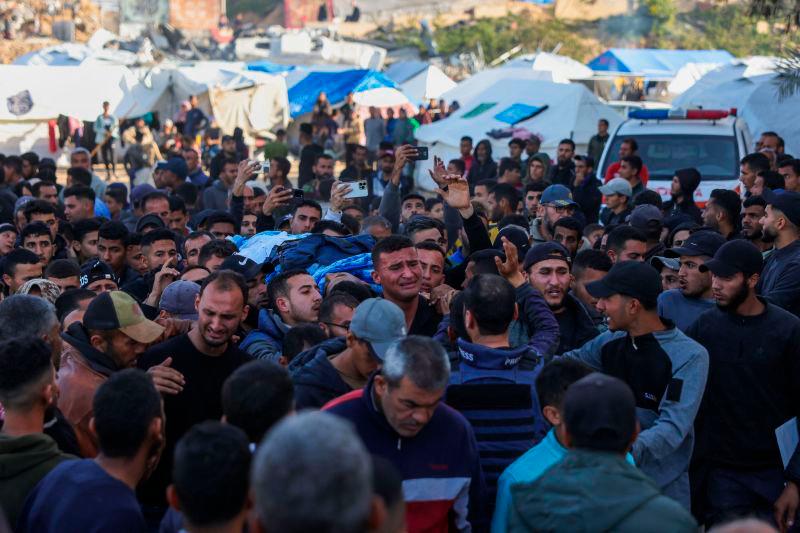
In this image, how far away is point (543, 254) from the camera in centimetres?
633

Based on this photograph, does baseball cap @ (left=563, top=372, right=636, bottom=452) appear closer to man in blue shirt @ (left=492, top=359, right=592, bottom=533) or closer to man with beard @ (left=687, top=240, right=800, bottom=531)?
man in blue shirt @ (left=492, top=359, right=592, bottom=533)

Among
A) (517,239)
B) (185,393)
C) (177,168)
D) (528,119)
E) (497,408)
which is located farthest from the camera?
(528,119)

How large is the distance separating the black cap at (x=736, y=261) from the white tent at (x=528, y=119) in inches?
545

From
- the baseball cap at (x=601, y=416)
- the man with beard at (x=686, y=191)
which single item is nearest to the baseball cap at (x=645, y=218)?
the man with beard at (x=686, y=191)

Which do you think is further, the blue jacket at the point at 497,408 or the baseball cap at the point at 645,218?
the baseball cap at the point at 645,218

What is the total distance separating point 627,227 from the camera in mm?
7723

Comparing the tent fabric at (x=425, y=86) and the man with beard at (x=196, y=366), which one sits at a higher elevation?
the man with beard at (x=196, y=366)

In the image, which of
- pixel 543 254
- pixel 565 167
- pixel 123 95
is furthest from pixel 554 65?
pixel 543 254

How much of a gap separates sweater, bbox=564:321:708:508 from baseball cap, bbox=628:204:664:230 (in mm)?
3548

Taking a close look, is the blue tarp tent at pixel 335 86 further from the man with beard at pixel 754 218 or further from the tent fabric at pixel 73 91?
the man with beard at pixel 754 218

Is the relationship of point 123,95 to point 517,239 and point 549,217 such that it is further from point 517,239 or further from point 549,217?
point 517,239

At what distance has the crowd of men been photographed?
316 centimetres

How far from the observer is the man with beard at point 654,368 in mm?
4879

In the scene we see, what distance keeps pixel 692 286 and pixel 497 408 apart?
2.45 meters
